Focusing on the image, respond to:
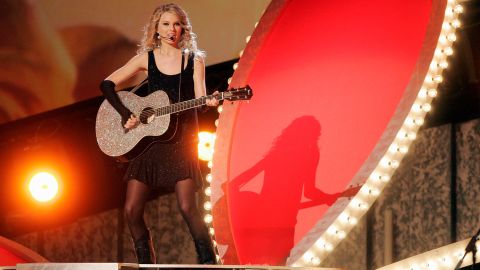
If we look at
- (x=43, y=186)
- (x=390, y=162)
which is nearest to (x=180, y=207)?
(x=390, y=162)

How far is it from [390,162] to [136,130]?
4.72 ft

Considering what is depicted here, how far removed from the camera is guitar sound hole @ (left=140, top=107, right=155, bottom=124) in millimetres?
5004

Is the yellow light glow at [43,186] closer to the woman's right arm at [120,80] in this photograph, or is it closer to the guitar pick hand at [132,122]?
the woman's right arm at [120,80]

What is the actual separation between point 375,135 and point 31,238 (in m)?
6.03

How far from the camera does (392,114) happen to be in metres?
5.15

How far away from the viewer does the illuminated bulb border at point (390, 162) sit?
473cm

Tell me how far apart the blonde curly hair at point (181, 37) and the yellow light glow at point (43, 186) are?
422 cm

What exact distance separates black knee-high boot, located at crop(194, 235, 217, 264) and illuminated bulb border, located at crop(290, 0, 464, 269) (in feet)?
1.60

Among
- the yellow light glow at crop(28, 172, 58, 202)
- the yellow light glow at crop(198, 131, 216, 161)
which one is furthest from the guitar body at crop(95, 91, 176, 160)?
the yellow light glow at crop(28, 172, 58, 202)

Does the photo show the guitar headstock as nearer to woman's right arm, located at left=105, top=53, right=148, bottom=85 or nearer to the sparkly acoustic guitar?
the sparkly acoustic guitar

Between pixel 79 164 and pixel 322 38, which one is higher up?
pixel 79 164

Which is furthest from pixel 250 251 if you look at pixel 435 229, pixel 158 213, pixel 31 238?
pixel 31 238

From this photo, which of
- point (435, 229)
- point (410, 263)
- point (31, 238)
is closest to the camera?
point (410, 263)

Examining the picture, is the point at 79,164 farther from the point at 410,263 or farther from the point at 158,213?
the point at 410,263
